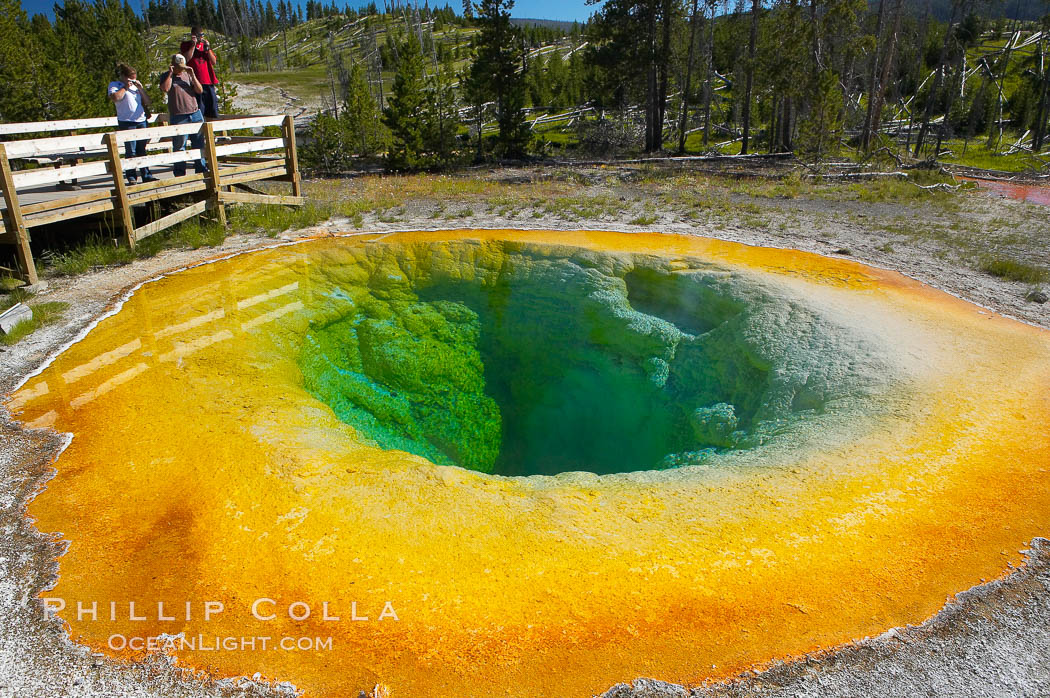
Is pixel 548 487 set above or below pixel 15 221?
below

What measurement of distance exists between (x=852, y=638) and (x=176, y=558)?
11.7 feet

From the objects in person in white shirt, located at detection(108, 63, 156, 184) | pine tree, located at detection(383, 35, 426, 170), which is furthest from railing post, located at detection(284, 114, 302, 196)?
pine tree, located at detection(383, 35, 426, 170)

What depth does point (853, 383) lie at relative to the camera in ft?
17.7

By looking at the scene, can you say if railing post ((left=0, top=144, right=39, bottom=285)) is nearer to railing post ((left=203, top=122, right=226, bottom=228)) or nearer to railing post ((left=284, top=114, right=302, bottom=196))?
railing post ((left=203, top=122, right=226, bottom=228))

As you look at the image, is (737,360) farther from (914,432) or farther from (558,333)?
(558,333)

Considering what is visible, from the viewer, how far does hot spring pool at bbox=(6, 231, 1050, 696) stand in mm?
3084

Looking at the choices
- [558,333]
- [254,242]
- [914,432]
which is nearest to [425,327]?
[558,333]

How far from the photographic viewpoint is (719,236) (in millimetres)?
10422

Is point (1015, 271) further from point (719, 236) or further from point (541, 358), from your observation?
point (541, 358)

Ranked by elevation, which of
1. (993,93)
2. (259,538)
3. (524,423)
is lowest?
(524,423)

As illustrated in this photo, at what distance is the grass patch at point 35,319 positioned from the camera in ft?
20.9

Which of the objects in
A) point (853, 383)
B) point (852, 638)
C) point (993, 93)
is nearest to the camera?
point (852, 638)

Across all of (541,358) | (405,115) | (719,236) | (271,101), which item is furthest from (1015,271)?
(271,101)

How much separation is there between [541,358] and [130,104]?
24.5 feet
